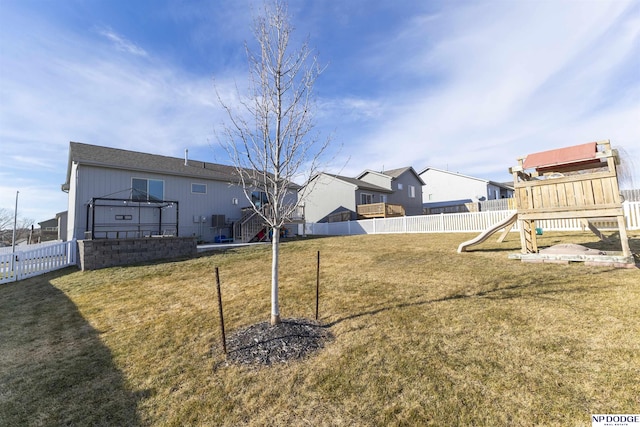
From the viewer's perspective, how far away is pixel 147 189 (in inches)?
596

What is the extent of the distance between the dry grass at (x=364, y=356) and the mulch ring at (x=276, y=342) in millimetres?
179

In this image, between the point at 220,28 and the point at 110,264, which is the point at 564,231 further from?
the point at 110,264

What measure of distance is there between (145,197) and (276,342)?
1448 centimetres

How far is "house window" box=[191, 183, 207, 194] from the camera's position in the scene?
16719 mm

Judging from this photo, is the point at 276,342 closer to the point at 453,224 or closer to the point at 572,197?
the point at 572,197

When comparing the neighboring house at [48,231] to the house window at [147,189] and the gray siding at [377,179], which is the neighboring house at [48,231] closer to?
the house window at [147,189]

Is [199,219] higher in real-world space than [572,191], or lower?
higher

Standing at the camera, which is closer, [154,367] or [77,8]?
[154,367]

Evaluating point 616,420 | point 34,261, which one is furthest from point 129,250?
point 616,420

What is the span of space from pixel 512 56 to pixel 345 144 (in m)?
8.59

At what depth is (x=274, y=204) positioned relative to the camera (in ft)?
13.9

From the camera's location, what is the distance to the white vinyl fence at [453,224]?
1183cm

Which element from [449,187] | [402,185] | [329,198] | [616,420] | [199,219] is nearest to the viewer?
[616,420]

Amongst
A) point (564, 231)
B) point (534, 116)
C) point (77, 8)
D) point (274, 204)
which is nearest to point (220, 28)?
point (77, 8)
